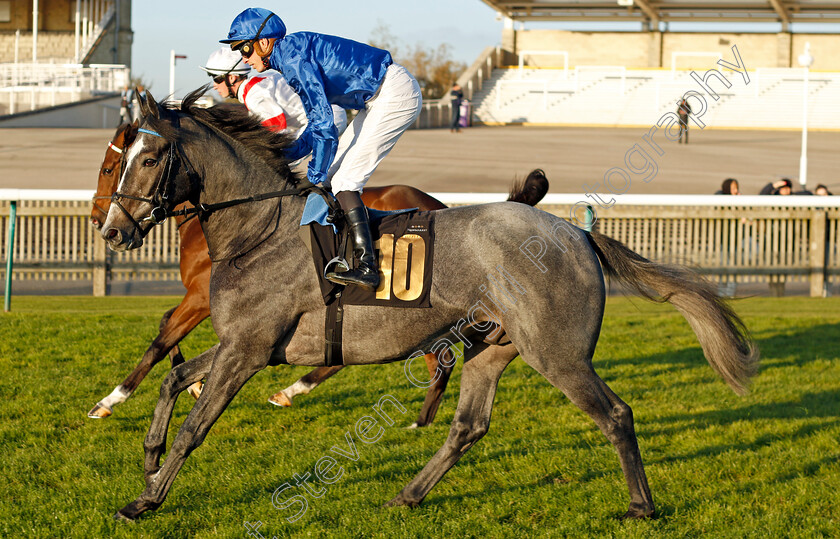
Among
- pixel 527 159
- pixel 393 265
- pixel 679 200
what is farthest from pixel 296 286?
pixel 527 159

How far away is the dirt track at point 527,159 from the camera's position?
18422 mm

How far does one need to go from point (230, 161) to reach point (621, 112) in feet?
104

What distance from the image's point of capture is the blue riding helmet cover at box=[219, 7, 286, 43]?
3816 mm

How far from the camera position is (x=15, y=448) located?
4.75m

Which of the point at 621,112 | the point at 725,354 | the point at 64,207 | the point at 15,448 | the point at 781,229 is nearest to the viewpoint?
the point at 725,354

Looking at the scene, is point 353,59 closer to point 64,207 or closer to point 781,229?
point 64,207

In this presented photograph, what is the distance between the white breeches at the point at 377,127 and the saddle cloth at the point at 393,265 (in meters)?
0.29

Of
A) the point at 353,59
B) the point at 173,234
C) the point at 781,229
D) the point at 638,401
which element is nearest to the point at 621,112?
the point at 781,229

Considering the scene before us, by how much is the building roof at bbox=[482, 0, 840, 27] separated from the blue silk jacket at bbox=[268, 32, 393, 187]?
125 feet

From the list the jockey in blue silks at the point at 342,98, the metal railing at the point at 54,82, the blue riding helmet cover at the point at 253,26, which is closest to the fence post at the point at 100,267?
the jockey in blue silks at the point at 342,98

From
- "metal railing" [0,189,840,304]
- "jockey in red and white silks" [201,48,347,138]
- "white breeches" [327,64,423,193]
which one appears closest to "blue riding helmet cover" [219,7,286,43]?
"white breeches" [327,64,423,193]

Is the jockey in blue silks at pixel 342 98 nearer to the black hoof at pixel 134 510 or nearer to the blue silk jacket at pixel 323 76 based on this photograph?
the blue silk jacket at pixel 323 76

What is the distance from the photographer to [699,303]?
4098 mm

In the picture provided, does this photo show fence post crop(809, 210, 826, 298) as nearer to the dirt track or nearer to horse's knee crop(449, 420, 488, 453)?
Result: the dirt track
